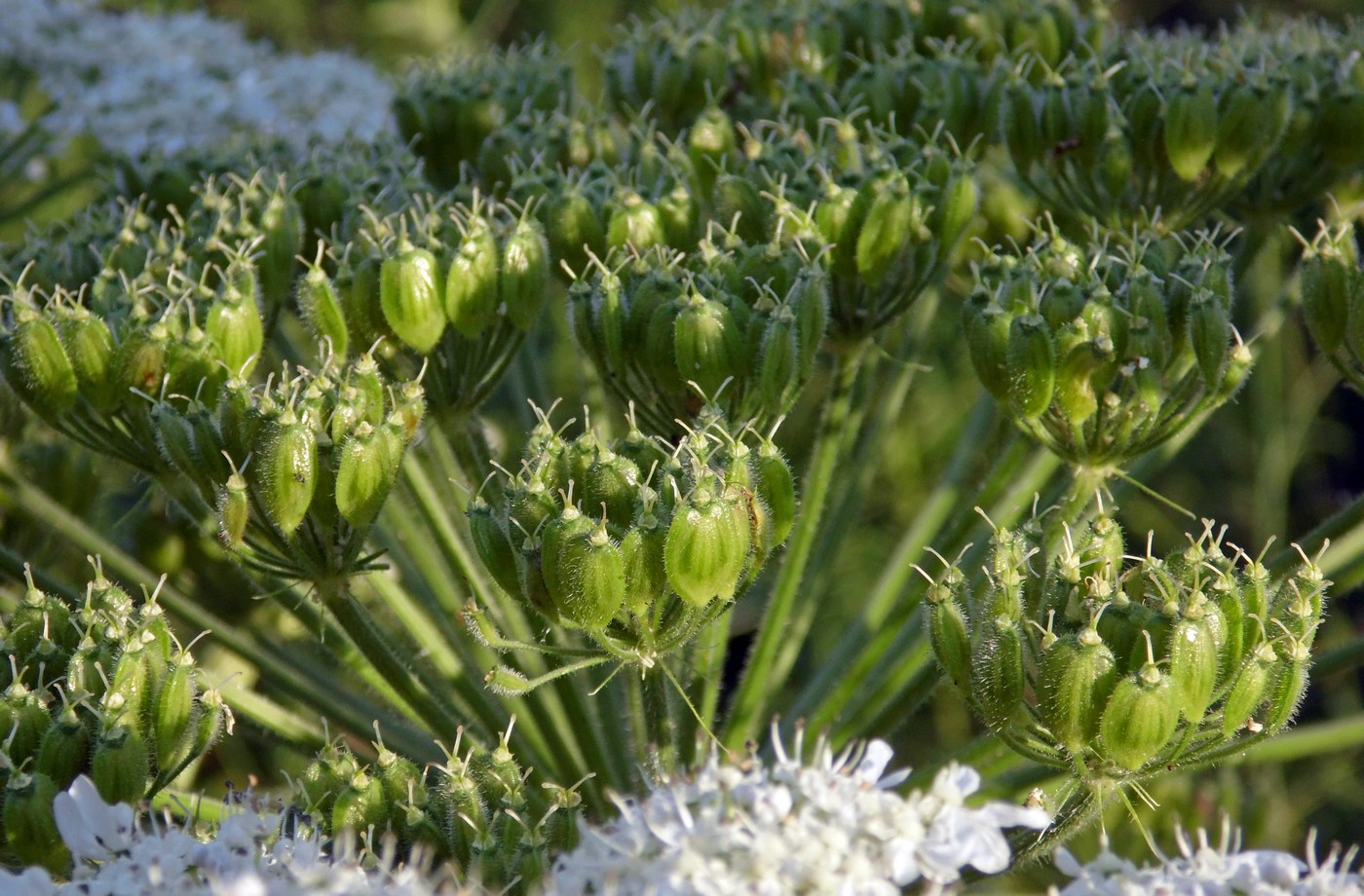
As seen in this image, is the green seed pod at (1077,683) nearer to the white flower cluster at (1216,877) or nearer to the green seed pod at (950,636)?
the green seed pod at (950,636)

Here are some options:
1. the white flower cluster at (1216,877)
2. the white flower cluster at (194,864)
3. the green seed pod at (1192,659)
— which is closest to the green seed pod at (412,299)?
the white flower cluster at (194,864)

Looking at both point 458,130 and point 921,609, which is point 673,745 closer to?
point 921,609

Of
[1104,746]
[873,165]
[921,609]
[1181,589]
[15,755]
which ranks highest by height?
[873,165]

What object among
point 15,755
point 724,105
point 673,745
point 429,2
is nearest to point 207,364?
point 15,755

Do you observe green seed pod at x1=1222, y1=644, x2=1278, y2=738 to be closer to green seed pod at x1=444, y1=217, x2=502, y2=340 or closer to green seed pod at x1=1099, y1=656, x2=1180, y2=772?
green seed pod at x1=1099, y1=656, x2=1180, y2=772

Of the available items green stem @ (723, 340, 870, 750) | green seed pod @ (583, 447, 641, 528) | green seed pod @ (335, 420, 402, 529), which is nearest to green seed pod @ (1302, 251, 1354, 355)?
green stem @ (723, 340, 870, 750)
